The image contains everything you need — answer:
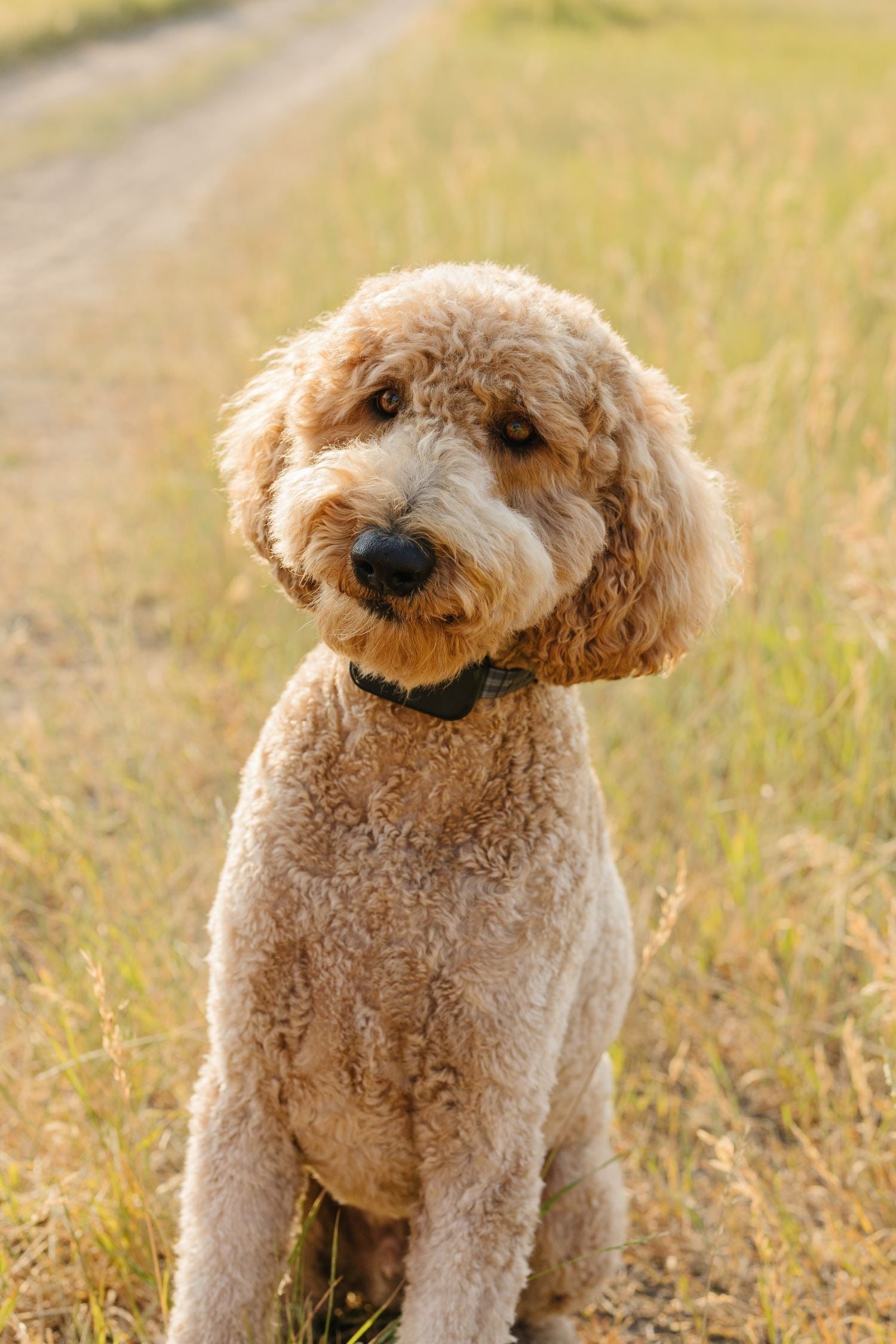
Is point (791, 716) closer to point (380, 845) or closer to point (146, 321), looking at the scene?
point (380, 845)

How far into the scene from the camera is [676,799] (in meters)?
2.96

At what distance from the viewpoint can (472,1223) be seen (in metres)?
1.59

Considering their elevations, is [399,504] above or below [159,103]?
below

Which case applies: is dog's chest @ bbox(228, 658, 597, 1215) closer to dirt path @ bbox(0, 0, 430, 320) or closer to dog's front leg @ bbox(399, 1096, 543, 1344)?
dog's front leg @ bbox(399, 1096, 543, 1344)

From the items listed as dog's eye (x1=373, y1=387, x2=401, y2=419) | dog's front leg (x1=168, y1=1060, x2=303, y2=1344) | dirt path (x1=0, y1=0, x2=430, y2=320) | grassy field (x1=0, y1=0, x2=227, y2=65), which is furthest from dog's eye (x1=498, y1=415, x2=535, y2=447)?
grassy field (x1=0, y1=0, x2=227, y2=65)

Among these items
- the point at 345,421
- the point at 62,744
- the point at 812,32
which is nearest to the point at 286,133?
the point at 62,744

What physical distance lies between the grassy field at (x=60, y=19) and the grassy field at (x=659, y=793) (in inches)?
411

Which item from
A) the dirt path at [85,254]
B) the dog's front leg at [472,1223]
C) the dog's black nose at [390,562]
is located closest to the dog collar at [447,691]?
the dog's black nose at [390,562]

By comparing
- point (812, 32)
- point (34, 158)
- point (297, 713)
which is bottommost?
point (297, 713)

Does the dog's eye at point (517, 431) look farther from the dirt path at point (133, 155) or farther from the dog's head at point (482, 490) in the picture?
the dirt path at point (133, 155)

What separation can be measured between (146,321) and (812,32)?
66.7 feet

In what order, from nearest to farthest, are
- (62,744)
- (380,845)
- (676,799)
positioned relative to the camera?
(380,845)
(676,799)
(62,744)

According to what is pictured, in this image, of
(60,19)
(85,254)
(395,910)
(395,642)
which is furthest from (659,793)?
(60,19)

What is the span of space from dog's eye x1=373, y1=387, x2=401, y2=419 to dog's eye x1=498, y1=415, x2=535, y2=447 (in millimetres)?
151
